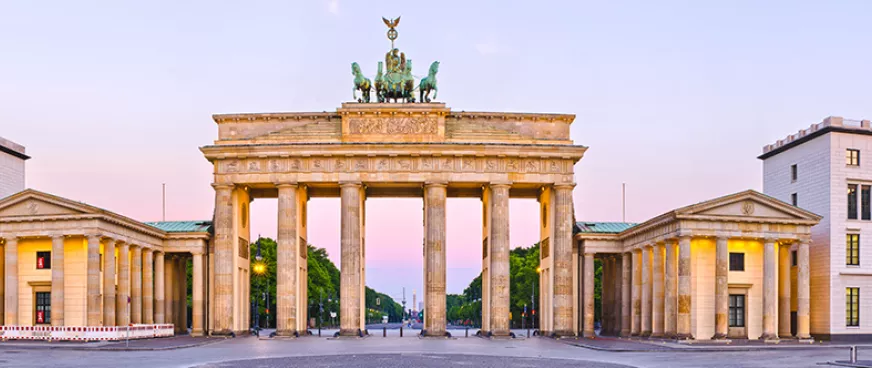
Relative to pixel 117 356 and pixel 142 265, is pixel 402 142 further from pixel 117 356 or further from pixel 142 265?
pixel 117 356

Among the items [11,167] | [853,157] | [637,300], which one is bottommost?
[637,300]

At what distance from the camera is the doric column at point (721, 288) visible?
62.7 meters

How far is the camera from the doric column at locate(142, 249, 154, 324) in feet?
236

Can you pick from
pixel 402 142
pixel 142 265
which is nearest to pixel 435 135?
pixel 402 142

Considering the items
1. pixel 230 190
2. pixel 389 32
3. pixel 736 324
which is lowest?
pixel 736 324

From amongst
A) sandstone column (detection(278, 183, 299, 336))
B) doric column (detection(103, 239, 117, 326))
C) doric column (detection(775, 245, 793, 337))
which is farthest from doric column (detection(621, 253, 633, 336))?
doric column (detection(103, 239, 117, 326))

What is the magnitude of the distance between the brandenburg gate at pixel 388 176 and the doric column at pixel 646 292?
19.6 feet

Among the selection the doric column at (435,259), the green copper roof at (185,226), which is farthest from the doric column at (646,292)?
the green copper roof at (185,226)

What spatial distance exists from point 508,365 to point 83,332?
32871 mm

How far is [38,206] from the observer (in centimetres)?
6384

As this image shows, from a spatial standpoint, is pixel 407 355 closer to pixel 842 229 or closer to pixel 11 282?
pixel 11 282

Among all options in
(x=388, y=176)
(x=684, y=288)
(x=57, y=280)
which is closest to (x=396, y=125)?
(x=388, y=176)

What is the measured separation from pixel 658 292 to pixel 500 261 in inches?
491

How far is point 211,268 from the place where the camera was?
75.0 m
